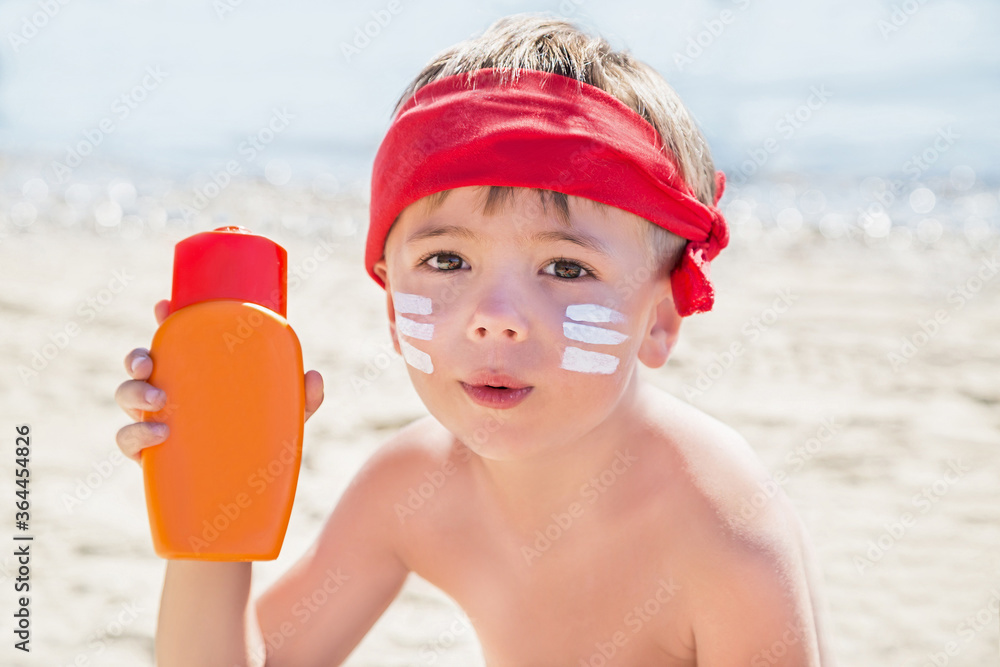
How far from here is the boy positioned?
188 cm

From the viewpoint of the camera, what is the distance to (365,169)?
13102 mm

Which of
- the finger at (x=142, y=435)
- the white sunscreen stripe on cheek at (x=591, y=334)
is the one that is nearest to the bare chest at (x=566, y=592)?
the white sunscreen stripe on cheek at (x=591, y=334)

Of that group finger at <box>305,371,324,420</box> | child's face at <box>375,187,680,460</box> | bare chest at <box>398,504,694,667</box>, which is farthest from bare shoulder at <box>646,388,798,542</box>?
finger at <box>305,371,324,420</box>

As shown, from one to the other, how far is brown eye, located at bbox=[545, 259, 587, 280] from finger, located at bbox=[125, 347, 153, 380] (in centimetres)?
79

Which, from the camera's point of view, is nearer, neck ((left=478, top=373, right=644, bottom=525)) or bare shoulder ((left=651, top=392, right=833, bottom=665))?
bare shoulder ((left=651, top=392, right=833, bottom=665))

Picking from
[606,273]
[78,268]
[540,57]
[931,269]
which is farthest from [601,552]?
[931,269]

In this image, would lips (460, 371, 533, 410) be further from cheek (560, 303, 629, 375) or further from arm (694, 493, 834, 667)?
arm (694, 493, 834, 667)

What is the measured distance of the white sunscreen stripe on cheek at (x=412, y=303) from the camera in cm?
196

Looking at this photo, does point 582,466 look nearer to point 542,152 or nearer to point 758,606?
point 758,606

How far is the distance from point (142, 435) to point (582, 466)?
3.15ft

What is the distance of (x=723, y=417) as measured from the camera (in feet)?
15.4

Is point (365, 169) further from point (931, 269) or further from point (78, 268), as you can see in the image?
point (931, 269)

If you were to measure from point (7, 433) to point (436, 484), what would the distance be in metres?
2.58

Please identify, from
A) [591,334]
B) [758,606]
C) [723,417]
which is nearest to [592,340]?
A: [591,334]
